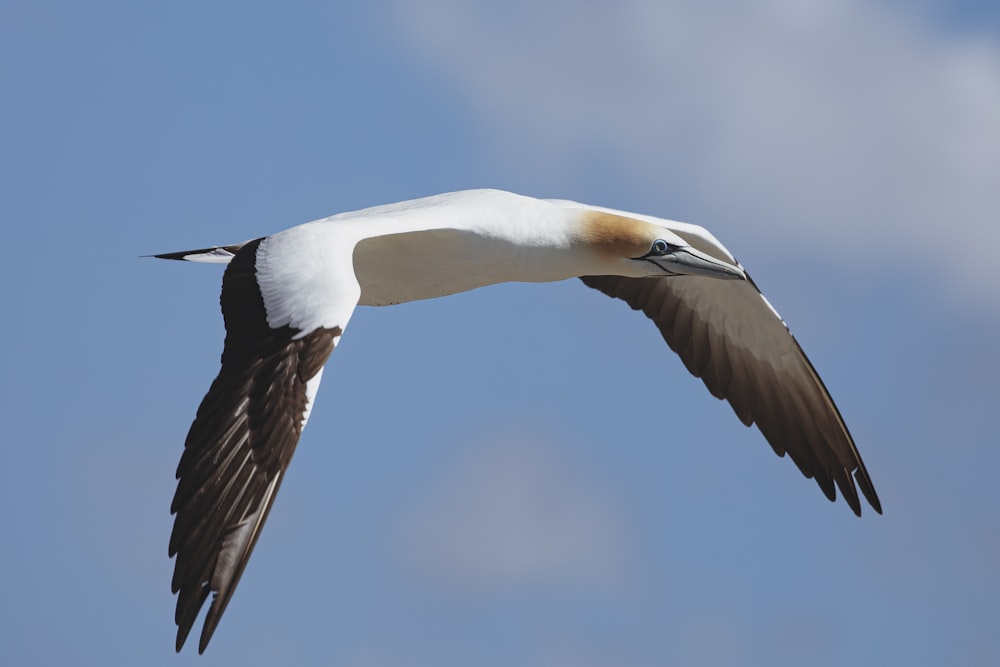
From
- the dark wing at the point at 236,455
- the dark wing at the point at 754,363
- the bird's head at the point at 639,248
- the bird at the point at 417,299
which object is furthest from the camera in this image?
the dark wing at the point at 754,363

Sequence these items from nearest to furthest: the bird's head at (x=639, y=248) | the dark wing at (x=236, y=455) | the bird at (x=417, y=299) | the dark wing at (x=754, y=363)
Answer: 1. the dark wing at (x=236, y=455)
2. the bird at (x=417, y=299)
3. the bird's head at (x=639, y=248)
4. the dark wing at (x=754, y=363)

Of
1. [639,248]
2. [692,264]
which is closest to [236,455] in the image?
[639,248]

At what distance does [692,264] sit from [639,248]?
364 mm

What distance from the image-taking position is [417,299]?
10062mm

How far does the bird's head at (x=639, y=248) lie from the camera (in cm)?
981

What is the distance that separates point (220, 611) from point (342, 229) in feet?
8.38

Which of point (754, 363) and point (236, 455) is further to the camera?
point (754, 363)

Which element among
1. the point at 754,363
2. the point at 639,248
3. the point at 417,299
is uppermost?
the point at 639,248

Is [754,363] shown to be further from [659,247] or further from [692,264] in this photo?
[659,247]

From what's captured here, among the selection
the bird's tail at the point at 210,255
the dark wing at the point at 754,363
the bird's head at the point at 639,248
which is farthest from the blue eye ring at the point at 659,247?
the bird's tail at the point at 210,255

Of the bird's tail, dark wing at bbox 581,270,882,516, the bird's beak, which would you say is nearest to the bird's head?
the bird's beak

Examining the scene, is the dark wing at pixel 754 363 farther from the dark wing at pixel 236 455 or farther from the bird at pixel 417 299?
the dark wing at pixel 236 455

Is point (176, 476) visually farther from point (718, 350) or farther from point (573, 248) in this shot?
point (718, 350)

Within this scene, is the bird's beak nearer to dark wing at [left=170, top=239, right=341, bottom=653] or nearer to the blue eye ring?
the blue eye ring
